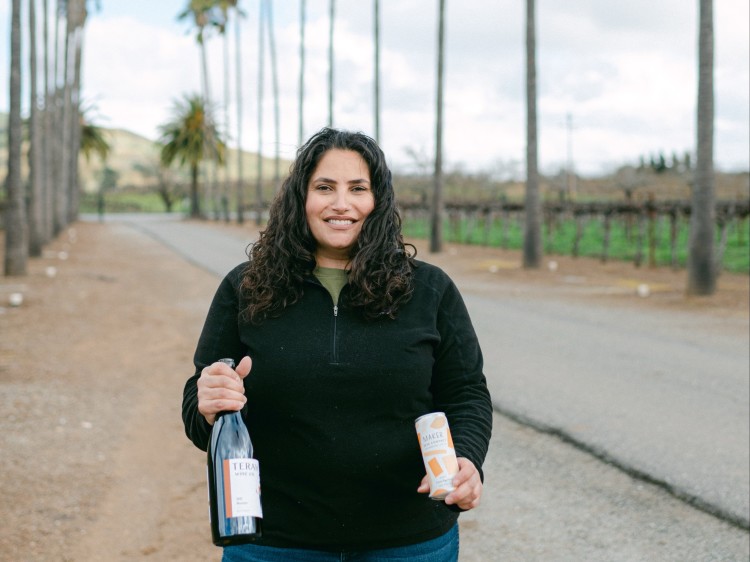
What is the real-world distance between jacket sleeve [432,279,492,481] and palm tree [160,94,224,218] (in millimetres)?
64554

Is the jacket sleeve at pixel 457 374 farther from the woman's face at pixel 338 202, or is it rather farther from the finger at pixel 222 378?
the finger at pixel 222 378

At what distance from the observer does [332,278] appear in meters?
2.42

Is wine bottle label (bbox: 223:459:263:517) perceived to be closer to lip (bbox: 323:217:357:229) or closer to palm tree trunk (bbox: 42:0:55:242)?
lip (bbox: 323:217:357:229)

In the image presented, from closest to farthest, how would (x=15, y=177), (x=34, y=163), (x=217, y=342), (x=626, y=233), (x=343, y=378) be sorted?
(x=343, y=378) < (x=217, y=342) < (x=15, y=177) < (x=34, y=163) < (x=626, y=233)

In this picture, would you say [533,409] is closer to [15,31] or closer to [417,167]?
[15,31]

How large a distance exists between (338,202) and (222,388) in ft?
1.95

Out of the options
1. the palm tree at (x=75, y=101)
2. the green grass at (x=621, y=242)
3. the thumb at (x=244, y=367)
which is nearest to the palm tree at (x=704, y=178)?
the green grass at (x=621, y=242)

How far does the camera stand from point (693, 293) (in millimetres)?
15734

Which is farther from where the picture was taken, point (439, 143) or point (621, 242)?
point (621, 242)

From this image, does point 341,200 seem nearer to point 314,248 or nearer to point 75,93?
point 314,248

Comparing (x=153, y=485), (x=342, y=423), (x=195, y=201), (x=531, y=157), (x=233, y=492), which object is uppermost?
(x=195, y=201)

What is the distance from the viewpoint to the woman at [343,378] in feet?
7.41

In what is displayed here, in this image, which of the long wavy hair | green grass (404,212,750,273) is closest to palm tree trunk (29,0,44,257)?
green grass (404,212,750,273)

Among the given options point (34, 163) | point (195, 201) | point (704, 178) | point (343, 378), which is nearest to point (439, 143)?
point (34, 163)
